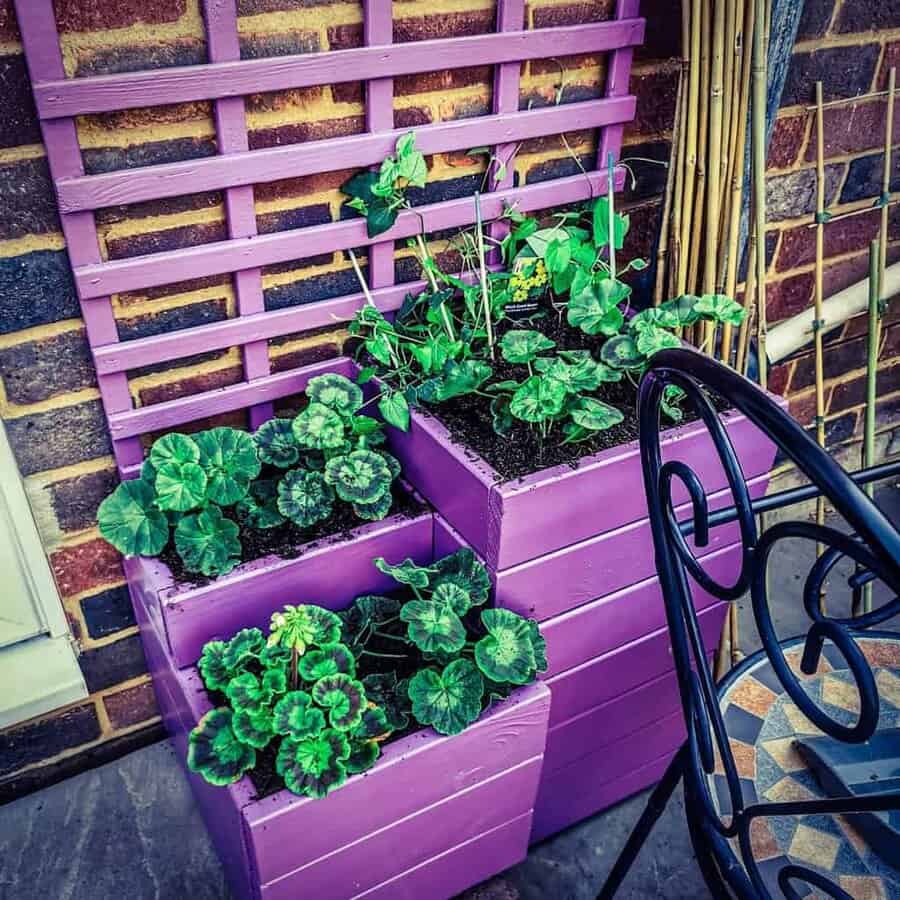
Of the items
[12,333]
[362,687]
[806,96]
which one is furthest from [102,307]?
[806,96]

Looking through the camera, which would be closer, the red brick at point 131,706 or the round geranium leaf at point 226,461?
the round geranium leaf at point 226,461

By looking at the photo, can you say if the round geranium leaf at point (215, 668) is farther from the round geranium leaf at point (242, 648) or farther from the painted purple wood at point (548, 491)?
the painted purple wood at point (548, 491)

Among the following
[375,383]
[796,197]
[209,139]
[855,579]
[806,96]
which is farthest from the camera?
[796,197]

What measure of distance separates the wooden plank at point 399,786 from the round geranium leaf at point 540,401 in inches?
17.5

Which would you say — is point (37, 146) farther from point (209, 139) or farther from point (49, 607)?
point (49, 607)

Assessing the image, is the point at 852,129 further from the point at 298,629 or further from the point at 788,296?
the point at 298,629

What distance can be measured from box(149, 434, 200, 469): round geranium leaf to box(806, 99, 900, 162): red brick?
5.18ft

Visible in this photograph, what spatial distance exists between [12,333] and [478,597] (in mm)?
868

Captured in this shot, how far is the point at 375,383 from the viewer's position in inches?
68.1

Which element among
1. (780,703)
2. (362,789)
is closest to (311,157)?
(362,789)

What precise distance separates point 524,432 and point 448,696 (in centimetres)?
47

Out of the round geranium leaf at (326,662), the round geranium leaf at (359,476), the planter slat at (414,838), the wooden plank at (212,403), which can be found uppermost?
the wooden plank at (212,403)

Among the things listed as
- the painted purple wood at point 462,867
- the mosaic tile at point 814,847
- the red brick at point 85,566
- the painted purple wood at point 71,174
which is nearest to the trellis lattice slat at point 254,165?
the painted purple wood at point 71,174

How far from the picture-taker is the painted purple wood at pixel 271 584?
1.46 meters
